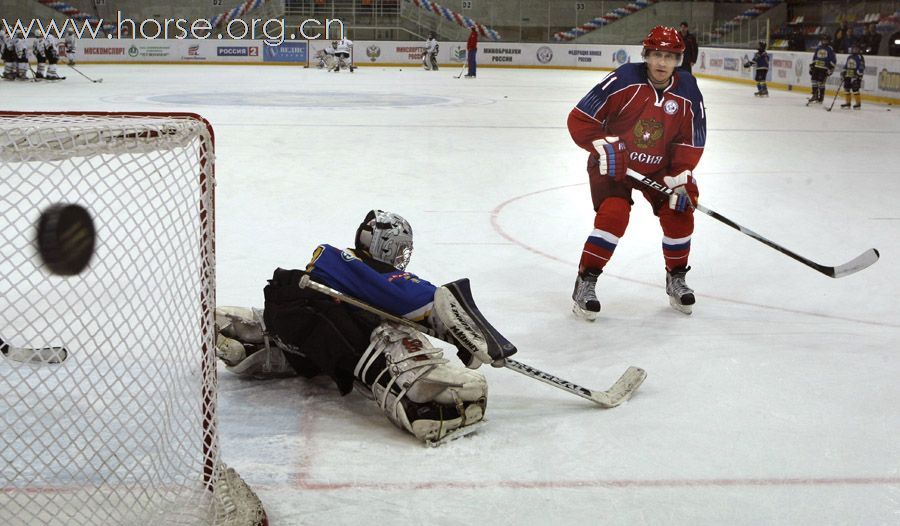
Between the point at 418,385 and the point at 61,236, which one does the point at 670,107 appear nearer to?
the point at 418,385

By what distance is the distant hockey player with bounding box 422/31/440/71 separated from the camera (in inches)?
851

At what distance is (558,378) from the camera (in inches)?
111

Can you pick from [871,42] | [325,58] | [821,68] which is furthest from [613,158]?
[325,58]

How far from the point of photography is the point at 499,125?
10.5 meters

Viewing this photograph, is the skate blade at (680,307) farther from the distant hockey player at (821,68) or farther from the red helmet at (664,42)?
the distant hockey player at (821,68)

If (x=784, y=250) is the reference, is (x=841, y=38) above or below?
above

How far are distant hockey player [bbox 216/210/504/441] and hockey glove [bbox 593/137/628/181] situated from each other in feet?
3.91

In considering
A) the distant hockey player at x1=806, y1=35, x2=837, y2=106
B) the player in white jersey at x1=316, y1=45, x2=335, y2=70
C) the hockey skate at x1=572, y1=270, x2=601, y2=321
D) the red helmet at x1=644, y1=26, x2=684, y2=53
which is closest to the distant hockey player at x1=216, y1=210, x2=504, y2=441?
the hockey skate at x1=572, y1=270, x2=601, y2=321

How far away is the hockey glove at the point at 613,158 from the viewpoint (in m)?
3.75

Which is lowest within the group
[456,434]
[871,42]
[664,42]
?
[456,434]

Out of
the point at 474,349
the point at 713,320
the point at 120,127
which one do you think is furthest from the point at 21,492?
the point at 713,320

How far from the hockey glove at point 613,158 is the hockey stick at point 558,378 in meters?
0.95

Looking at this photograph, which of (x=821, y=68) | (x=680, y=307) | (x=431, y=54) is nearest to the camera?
(x=680, y=307)

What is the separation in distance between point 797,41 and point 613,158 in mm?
18448
